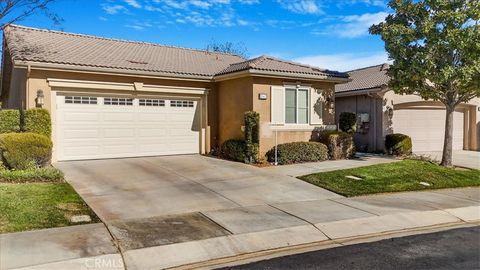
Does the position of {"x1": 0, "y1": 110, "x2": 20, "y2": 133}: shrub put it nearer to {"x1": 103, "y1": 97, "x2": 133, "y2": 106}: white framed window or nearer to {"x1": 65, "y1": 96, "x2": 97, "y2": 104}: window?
{"x1": 65, "y1": 96, "x2": 97, "y2": 104}: window

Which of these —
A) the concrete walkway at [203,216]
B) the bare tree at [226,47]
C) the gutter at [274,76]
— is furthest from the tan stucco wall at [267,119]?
the bare tree at [226,47]

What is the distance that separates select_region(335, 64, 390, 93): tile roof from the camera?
1944 centimetres

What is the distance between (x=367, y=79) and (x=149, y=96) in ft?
36.9

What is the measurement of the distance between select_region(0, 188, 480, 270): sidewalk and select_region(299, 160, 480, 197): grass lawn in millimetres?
1118

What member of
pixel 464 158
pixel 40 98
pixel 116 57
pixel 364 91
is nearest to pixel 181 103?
pixel 116 57

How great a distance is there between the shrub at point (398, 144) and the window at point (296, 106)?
179 inches

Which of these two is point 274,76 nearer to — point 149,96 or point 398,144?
point 149,96

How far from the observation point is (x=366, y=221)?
7934 millimetres

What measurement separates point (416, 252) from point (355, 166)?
799cm

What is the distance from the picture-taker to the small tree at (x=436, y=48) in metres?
13.4

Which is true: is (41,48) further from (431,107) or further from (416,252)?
(431,107)

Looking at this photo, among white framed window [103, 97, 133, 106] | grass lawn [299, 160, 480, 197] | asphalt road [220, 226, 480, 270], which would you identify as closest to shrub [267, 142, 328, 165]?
grass lawn [299, 160, 480, 197]

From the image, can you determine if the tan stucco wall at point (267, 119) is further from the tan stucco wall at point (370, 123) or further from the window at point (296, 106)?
the tan stucco wall at point (370, 123)

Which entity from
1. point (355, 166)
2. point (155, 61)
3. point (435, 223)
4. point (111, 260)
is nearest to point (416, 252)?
point (435, 223)
